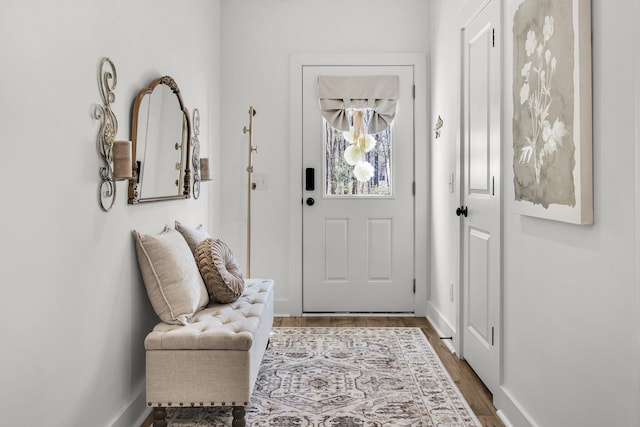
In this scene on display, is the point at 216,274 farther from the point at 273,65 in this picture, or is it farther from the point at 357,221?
the point at 273,65

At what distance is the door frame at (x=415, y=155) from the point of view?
4445mm

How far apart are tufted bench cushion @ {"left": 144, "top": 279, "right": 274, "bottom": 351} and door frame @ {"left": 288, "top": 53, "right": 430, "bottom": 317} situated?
1.75 m

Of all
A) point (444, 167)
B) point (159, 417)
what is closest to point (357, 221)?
point (444, 167)

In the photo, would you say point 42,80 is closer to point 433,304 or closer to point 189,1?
point 189,1

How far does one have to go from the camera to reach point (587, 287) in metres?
1.72

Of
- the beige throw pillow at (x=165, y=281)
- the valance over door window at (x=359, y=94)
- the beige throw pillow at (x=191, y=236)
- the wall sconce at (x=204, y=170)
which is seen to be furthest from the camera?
the valance over door window at (x=359, y=94)

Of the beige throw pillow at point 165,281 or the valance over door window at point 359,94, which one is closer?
the beige throw pillow at point 165,281

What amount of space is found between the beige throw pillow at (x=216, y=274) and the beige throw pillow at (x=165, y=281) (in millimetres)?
267

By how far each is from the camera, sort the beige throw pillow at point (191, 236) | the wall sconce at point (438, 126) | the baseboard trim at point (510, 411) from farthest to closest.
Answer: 1. the wall sconce at point (438, 126)
2. the beige throw pillow at point (191, 236)
3. the baseboard trim at point (510, 411)

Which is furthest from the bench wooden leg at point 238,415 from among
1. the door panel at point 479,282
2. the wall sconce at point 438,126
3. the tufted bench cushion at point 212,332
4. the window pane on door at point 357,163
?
the wall sconce at point 438,126

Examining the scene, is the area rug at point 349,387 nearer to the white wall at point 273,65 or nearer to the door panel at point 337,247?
the door panel at point 337,247

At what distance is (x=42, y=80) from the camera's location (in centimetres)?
165

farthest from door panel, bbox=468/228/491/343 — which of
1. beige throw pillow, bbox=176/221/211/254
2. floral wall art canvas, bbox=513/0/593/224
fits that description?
beige throw pillow, bbox=176/221/211/254

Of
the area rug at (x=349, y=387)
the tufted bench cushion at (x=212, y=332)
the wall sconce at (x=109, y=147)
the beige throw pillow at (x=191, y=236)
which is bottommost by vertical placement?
the area rug at (x=349, y=387)
